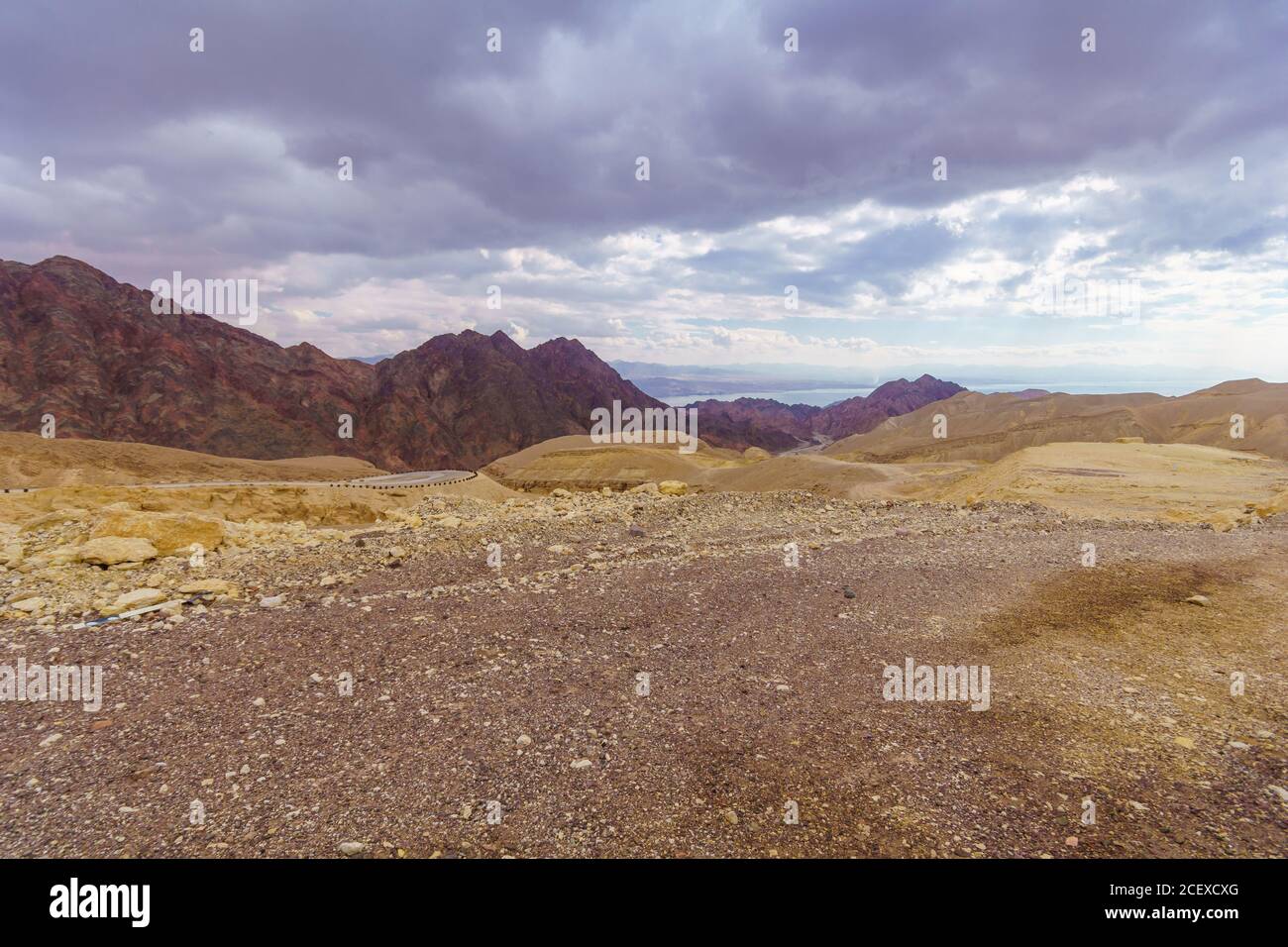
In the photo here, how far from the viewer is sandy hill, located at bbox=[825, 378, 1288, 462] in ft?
239

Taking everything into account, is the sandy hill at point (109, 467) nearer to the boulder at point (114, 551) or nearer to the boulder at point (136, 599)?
the boulder at point (114, 551)

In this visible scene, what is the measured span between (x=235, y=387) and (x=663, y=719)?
470 ft

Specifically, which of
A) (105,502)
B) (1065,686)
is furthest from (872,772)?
(105,502)

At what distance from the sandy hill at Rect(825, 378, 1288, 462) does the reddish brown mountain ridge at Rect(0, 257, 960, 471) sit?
6960cm

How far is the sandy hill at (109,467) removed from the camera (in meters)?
38.6

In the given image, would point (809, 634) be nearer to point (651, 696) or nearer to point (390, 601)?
point (651, 696)

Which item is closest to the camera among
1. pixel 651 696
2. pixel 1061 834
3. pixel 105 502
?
pixel 1061 834

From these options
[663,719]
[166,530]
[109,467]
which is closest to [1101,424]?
[663,719]

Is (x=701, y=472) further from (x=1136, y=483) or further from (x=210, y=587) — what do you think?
(x=210, y=587)

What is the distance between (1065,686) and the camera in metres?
6.27

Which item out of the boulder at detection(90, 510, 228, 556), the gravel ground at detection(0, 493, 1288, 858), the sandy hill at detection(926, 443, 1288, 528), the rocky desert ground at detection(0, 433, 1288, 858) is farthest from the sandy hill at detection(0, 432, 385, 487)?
the sandy hill at detection(926, 443, 1288, 528)

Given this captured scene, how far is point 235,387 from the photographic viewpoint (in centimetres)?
12188

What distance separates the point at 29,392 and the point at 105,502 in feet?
378

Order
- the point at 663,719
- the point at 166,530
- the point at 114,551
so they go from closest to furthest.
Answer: the point at 663,719 < the point at 114,551 < the point at 166,530
